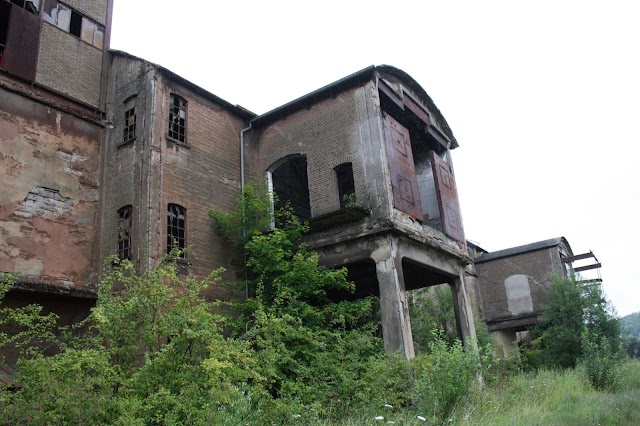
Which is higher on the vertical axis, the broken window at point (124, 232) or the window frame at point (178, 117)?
the window frame at point (178, 117)

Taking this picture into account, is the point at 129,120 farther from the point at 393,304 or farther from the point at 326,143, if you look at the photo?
the point at 393,304

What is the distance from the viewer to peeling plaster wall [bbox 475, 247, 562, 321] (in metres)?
27.3

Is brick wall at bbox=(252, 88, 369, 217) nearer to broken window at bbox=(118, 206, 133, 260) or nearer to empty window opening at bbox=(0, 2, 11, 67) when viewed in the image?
broken window at bbox=(118, 206, 133, 260)

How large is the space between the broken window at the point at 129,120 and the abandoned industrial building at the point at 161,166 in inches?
1.7

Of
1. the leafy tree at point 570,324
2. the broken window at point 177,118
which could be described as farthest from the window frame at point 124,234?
the leafy tree at point 570,324

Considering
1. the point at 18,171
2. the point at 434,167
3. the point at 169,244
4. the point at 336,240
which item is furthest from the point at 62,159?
the point at 434,167

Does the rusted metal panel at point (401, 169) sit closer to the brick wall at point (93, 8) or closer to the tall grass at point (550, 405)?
the tall grass at point (550, 405)

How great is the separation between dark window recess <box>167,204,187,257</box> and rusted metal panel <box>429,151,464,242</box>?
7690 millimetres

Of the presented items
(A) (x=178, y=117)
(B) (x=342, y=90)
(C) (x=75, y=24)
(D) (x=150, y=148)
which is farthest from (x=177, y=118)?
(B) (x=342, y=90)

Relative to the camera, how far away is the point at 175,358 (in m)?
7.39

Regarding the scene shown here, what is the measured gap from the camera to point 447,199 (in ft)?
55.9

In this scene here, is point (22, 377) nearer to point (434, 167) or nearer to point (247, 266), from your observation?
point (247, 266)

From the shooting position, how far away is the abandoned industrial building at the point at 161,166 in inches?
496

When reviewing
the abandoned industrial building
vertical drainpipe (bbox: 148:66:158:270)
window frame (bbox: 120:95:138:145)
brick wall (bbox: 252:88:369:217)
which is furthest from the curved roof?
window frame (bbox: 120:95:138:145)
